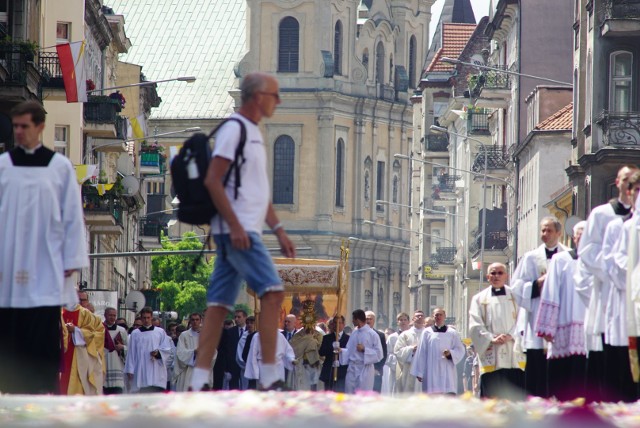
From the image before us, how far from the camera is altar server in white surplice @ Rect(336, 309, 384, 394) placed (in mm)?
32406

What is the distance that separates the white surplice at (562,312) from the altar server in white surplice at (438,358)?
37.4ft

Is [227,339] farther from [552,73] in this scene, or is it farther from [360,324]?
[552,73]

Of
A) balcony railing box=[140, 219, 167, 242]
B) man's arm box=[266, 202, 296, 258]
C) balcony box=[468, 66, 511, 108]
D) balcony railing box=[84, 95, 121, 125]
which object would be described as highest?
balcony box=[468, 66, 511, 108]

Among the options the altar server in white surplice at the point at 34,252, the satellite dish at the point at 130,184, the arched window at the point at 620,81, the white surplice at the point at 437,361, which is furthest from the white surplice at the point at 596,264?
the satellite dish at the point at 130,184

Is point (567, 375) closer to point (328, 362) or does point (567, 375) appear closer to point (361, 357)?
point (361, 357)

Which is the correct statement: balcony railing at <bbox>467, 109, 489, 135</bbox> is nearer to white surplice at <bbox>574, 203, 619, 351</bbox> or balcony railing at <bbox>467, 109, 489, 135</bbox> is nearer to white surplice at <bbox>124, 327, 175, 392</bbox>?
white surplice at <bbox>124, 327, 175, 392</bbox>

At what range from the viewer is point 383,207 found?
135000 mm

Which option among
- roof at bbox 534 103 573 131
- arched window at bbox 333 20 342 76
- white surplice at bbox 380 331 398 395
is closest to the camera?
white surplice at bbox 380 331 398 395

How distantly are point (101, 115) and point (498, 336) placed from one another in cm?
3758

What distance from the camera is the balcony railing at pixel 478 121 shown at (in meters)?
74.8

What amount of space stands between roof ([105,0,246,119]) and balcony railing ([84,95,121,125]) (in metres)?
81.3

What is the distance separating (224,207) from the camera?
36.2ft

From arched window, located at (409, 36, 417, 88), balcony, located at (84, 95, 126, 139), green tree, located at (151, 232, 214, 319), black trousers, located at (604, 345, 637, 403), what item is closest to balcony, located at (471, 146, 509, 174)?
balcony, located at (84, 95, 126, 139)

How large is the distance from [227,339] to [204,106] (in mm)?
106670
